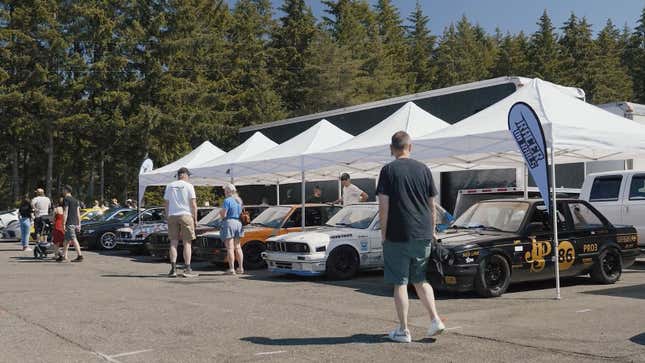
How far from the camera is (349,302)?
8.81 metres

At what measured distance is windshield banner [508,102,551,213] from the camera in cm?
898

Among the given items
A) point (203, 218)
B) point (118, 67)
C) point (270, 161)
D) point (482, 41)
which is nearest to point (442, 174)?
point (270, 161)

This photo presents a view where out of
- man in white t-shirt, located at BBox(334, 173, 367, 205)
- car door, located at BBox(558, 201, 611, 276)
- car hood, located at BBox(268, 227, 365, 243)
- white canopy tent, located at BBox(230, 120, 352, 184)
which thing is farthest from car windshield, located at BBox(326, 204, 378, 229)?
car door, located at BBox(558, 201, 611, 276)

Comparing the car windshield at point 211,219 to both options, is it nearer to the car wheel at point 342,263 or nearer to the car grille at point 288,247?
the car grille at point 288,247

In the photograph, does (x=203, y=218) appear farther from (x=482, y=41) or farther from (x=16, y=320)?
(x=482, y=41)

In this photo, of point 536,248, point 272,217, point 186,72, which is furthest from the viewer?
point 186,72

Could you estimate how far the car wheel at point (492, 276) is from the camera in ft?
29.3

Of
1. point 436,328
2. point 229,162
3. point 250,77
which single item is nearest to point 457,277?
point 436,328

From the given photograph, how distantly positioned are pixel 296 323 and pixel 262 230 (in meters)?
7.12

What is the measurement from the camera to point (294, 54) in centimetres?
5850

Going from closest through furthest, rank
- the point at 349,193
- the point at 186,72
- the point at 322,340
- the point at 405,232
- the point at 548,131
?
the point at 405,232 < the point at 322,340 < the point at 548,131 < the point at 349,193 < the point at 186,72

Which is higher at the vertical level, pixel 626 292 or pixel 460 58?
pixel 460 58

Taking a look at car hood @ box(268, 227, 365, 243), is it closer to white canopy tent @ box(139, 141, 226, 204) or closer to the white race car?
the white race car

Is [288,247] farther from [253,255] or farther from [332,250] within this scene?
[253,255]
